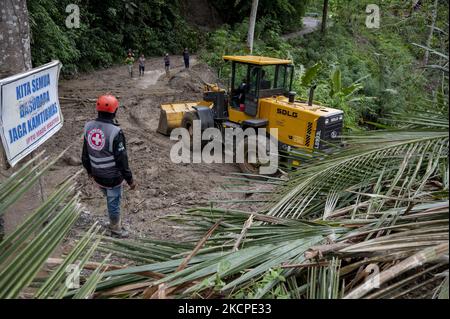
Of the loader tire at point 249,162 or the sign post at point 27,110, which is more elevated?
the sign post at point 27,110

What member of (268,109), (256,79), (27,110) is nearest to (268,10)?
(256,79)

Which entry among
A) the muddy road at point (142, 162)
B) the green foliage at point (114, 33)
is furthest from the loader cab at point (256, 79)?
the green foliage at point (114, 33)

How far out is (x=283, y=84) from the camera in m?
10.0

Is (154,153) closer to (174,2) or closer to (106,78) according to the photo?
(106,78)

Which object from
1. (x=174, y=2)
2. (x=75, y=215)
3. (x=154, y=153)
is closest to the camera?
(x=75, y=215)

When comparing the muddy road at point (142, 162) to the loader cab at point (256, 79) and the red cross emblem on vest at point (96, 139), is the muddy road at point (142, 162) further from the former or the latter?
the loader cab at point (256, 79)

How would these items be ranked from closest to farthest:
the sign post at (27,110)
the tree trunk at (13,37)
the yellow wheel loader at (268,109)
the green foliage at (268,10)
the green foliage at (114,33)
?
the sign post at (27,110) → the tree trunk at (13,37) → the yellow wheel loader at (268,109) → the green foliage at (114,33) → the green foliage at (268,10)

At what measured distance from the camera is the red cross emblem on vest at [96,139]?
18.0 feet

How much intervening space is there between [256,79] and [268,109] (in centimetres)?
72

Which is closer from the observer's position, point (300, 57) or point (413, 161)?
point (413, 161)

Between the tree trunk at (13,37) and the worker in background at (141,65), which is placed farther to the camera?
the worker in background at (141,65)

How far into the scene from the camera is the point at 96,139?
18.1 feet

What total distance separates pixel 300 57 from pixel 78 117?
14456 mm

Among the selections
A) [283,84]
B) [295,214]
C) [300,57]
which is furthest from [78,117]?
[300,57]
